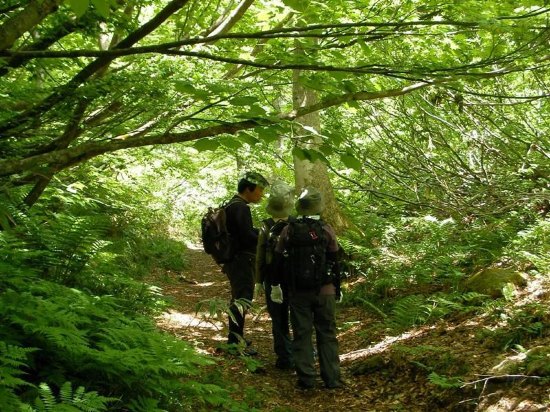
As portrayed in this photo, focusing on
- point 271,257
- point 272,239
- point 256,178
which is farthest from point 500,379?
point 256,178

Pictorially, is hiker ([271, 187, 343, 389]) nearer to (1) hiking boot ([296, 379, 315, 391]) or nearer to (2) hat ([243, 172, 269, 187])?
(1) hiking boot ([296, 379, 315, 391])

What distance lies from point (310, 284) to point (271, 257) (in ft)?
2.13

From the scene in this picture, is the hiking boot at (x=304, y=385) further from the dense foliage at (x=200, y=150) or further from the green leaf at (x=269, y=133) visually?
the green leaf at (x=269, y=133)

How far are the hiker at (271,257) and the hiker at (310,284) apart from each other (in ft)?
0.96

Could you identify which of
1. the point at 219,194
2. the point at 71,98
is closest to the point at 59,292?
the point at 71,98

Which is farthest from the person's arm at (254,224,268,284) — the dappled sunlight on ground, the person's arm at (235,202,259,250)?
the dappled sunlight on ground

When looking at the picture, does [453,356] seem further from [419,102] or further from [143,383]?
[419,102]

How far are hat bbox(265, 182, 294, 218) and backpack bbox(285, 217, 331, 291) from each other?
0.65m

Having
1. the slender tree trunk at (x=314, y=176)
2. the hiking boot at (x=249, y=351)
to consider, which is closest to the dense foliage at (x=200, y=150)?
the slender tree trunk at (x=314, y=176)

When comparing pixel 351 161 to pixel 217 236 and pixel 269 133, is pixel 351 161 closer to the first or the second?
pixel 269 133

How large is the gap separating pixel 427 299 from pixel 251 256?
273cm

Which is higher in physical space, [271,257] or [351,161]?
[351,161]

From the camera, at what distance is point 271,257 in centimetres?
587

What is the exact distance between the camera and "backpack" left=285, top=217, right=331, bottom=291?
17.8 feet
